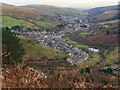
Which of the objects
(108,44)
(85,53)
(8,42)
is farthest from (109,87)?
(108,44)

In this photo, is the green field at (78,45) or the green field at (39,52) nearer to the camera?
the green field at (39,52)

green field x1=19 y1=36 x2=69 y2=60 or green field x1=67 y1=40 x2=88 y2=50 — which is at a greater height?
Answer: green field x1=19 y1=36 x2=69 y2=60

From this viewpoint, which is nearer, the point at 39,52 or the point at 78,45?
the point at 39,52

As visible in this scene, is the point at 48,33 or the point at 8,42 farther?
the point at 48,33

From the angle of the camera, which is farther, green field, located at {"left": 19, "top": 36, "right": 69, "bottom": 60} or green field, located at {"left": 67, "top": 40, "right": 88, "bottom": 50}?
green field, located at {"left": 67, "top": 40, "right": 88, "bottom": 50}

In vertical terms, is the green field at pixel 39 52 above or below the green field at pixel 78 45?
above

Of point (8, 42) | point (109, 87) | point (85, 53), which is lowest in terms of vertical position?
point (85, 53)

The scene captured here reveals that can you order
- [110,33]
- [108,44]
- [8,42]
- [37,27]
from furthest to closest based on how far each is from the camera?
[37,27]
[110,33]
[108,44]
[8,42]

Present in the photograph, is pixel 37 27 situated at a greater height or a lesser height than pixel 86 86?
lesser

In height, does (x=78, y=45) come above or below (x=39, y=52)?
below

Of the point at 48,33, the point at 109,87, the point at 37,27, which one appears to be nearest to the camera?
the point at 109,87

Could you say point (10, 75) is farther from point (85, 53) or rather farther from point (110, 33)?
point (110, 33)
